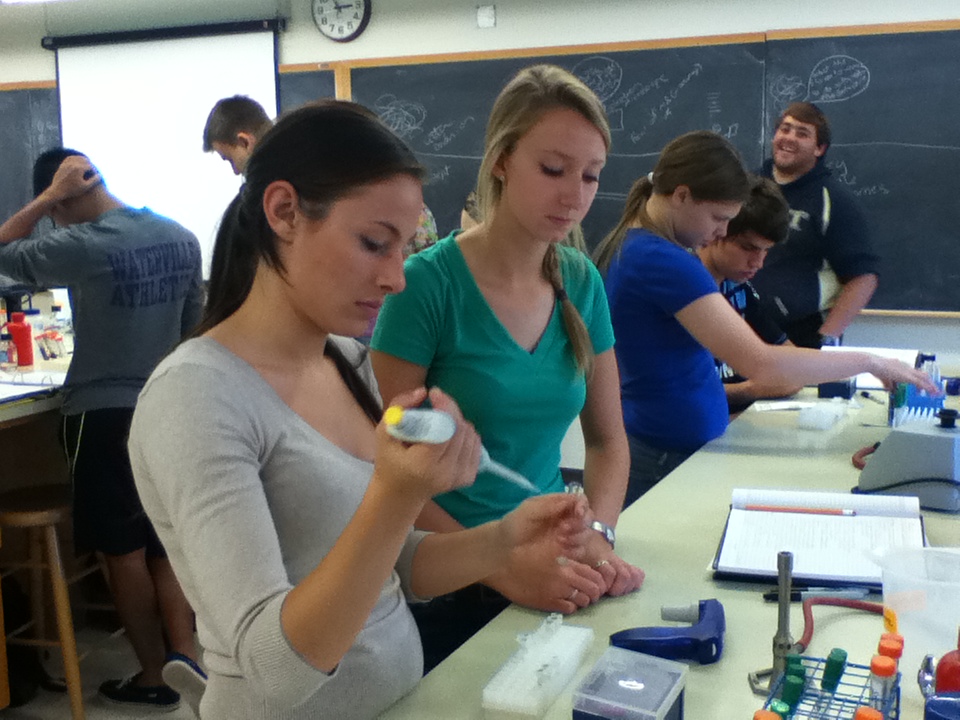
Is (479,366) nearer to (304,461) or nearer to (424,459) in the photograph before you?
(304,461)

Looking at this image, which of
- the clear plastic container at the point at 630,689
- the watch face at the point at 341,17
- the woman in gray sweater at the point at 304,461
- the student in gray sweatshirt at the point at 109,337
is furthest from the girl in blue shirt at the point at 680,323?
the watch face at the point at 341,17

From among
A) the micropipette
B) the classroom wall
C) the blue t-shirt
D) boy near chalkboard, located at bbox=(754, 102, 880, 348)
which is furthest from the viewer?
the classroom wall

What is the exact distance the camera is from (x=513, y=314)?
1456mm

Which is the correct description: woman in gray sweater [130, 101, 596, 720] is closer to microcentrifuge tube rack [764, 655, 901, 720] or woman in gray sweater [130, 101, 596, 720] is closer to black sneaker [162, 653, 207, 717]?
black sneaker [162, 653, 207, 717]

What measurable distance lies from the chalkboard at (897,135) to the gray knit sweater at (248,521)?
349 centimetres

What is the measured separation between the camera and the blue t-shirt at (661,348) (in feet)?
6.30

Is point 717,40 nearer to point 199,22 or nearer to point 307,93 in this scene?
point 307,93

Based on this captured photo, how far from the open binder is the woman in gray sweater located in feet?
1.38

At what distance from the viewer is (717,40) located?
4.07 m

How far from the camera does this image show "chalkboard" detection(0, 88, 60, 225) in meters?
5.29

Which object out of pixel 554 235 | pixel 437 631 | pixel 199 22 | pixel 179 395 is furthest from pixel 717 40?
pixel 179 395

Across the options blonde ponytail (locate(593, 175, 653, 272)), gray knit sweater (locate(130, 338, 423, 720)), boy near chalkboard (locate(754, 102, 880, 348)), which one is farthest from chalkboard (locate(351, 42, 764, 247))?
gray knit sweater (locate(130, 338, 423, 720))

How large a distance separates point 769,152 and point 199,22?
3.03 meters

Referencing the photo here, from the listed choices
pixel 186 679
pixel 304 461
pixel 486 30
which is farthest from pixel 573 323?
pixel 486 30
